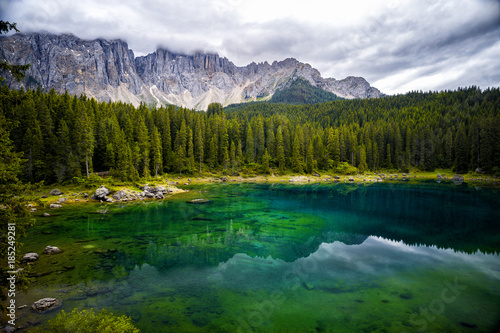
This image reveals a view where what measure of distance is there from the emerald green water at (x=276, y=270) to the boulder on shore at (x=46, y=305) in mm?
428

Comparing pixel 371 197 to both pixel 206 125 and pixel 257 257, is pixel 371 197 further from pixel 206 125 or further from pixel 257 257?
pixel 206 125

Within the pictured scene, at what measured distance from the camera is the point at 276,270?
1778 cm

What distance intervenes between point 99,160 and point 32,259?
5234 centimetres

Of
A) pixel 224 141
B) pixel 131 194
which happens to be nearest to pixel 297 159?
pixel 224 141

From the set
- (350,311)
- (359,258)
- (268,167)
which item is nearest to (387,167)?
(268,167)

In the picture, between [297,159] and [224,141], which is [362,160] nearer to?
[297,159]

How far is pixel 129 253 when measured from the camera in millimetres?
20547

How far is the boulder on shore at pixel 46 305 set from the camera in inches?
474

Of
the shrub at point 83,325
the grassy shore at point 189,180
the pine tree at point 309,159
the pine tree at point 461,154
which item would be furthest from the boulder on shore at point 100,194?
the pine tree at point 461,154

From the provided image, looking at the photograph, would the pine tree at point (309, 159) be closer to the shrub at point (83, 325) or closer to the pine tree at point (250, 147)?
the pine tree at point (250, 147)

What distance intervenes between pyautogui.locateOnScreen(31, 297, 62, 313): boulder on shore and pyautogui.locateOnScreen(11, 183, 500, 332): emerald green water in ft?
1.40

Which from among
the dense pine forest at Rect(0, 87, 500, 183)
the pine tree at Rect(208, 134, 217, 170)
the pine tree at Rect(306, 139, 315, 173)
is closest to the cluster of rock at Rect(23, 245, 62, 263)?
the dense pine forest at Rect(0, 87, 500, 183)

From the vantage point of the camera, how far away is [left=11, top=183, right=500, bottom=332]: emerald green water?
11930 millimetres

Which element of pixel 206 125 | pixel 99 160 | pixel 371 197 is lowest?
pixel 371 197
